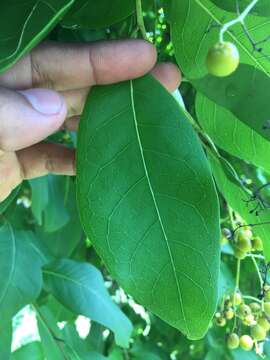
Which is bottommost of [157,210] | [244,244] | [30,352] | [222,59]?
[30,352]

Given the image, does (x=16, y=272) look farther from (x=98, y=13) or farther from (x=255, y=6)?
(x=255, y=6)

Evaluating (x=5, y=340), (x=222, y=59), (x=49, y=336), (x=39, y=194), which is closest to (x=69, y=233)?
(x=39, y=194)

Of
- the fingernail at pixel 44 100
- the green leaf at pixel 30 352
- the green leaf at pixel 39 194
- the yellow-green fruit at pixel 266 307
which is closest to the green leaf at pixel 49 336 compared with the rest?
the green leaf at pixel 30 352

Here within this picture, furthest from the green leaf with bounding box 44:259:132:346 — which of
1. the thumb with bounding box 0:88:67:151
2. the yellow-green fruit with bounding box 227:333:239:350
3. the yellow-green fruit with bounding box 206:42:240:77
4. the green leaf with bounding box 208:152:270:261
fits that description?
the yellow-green fruit with bounding box 206:42:240:77

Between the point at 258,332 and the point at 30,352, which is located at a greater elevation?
the point at 258,332

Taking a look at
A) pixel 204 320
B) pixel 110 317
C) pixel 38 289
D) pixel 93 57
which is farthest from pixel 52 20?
pixel 110 317

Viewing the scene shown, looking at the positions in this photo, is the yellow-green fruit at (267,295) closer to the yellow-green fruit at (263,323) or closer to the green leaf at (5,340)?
the yellow-green fruit at (263,323)

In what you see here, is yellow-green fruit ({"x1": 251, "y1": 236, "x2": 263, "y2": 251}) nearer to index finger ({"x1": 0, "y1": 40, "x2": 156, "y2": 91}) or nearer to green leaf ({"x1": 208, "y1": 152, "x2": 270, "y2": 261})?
green leaf ({"x1": 208, "y1": 152, "x2": 270, "y2": 261})
